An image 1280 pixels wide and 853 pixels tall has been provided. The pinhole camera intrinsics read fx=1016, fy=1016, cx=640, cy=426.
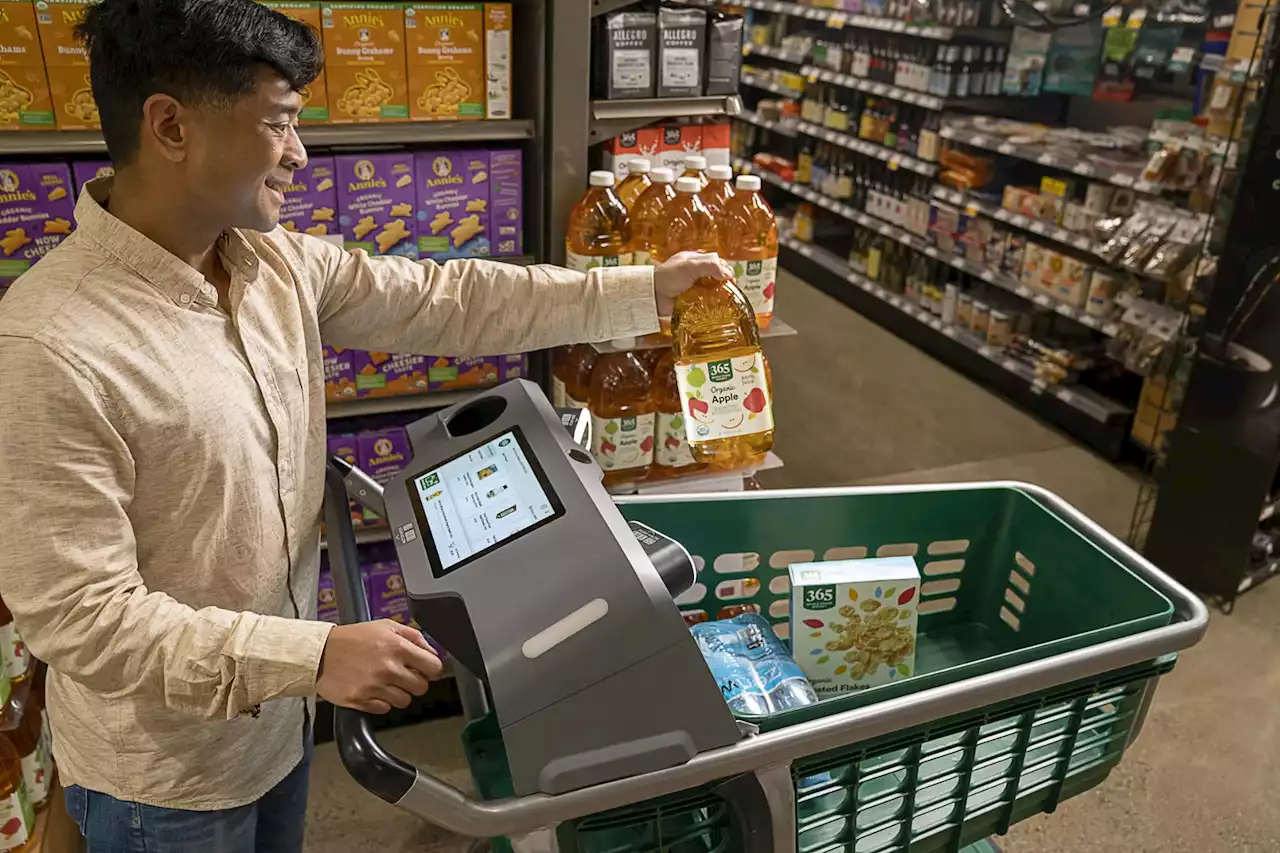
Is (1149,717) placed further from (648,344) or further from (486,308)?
(486,308)

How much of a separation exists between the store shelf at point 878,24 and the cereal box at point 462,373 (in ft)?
12.8

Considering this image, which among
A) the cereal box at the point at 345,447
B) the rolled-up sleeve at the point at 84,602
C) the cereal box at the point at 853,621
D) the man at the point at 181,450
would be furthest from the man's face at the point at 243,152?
the cereal box at the point at 345,447

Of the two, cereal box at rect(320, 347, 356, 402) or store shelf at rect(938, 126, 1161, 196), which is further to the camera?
store shelf at rect(938, 126, 1161, 196)

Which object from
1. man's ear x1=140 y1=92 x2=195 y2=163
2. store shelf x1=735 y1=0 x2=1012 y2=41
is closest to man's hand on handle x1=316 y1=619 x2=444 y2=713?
man's ear x1=140 y1=92 x2=195 y2=163

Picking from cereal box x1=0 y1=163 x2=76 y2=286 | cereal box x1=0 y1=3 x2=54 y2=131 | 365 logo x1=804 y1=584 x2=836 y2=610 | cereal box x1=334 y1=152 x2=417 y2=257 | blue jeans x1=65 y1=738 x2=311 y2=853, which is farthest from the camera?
cereal box x1=334 y1=152 x2=417 y2=257

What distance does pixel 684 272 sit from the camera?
1688 mm

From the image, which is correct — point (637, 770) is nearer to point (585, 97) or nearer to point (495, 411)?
point (495, 411)

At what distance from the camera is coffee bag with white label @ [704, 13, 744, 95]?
101 inches

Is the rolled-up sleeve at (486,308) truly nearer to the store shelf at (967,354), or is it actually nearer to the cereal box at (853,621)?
the cereal box at (853,621)

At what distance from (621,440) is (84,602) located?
61.9 inches

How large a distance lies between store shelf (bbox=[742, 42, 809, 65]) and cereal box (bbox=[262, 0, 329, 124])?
504 cm

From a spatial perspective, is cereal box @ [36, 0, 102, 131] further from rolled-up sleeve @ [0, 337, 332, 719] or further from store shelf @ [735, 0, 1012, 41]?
store shelf @ [735, 0, 1012, 41]

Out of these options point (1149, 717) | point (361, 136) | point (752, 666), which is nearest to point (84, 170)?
point (361, 136)

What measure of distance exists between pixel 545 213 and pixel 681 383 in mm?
1101
